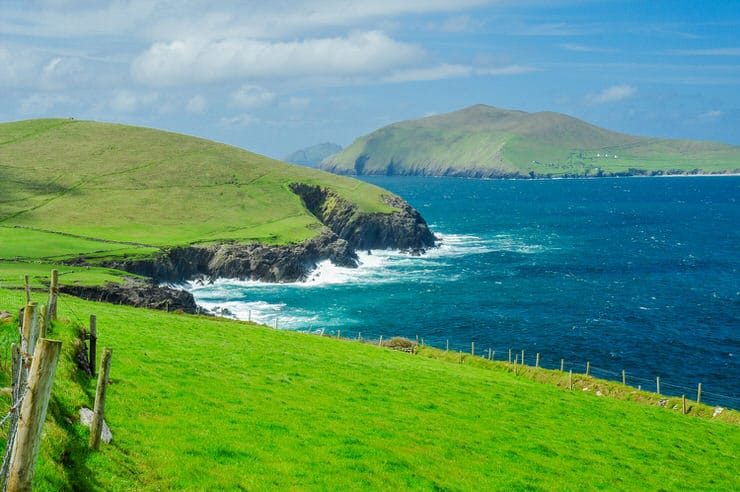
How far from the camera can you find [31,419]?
422 inches

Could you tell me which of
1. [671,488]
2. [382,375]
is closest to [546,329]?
[382,375]

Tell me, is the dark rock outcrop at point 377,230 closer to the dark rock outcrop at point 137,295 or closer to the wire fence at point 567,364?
the wire fence at point 567,364

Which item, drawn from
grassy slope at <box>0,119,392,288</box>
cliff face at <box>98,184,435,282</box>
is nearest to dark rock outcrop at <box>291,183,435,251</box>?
cliff face at <box>98,184,435,282</box>

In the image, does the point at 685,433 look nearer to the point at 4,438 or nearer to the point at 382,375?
the point at 382,375

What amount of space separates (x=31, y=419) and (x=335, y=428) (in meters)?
20.1

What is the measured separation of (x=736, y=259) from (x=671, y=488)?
15521 cm

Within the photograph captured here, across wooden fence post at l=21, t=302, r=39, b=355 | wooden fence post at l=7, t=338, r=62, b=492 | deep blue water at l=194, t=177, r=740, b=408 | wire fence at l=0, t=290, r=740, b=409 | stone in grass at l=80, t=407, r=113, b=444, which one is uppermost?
wooden fence post at l=21, t=302, r=39, b=355

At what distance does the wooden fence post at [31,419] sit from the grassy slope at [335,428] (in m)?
4.34

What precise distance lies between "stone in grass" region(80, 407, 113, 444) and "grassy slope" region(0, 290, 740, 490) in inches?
16.9

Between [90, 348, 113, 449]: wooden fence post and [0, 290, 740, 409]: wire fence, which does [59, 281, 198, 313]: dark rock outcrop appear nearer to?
[0, 290, 740, 409]: wire fence

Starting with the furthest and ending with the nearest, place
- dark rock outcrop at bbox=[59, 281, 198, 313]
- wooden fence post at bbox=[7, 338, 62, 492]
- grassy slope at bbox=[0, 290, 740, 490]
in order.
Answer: dark rock outcrop at bbox=[59, 281, 198, 313], grassy slope at bbox=[0, 290, 740, 490], wooden fence post at bbox=[7, 338, 62, 492]

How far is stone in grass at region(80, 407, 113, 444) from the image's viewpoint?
20312 millimetres

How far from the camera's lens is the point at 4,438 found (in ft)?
52.3

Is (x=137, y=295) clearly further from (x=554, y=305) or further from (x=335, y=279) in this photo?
(x=554, y=305)
